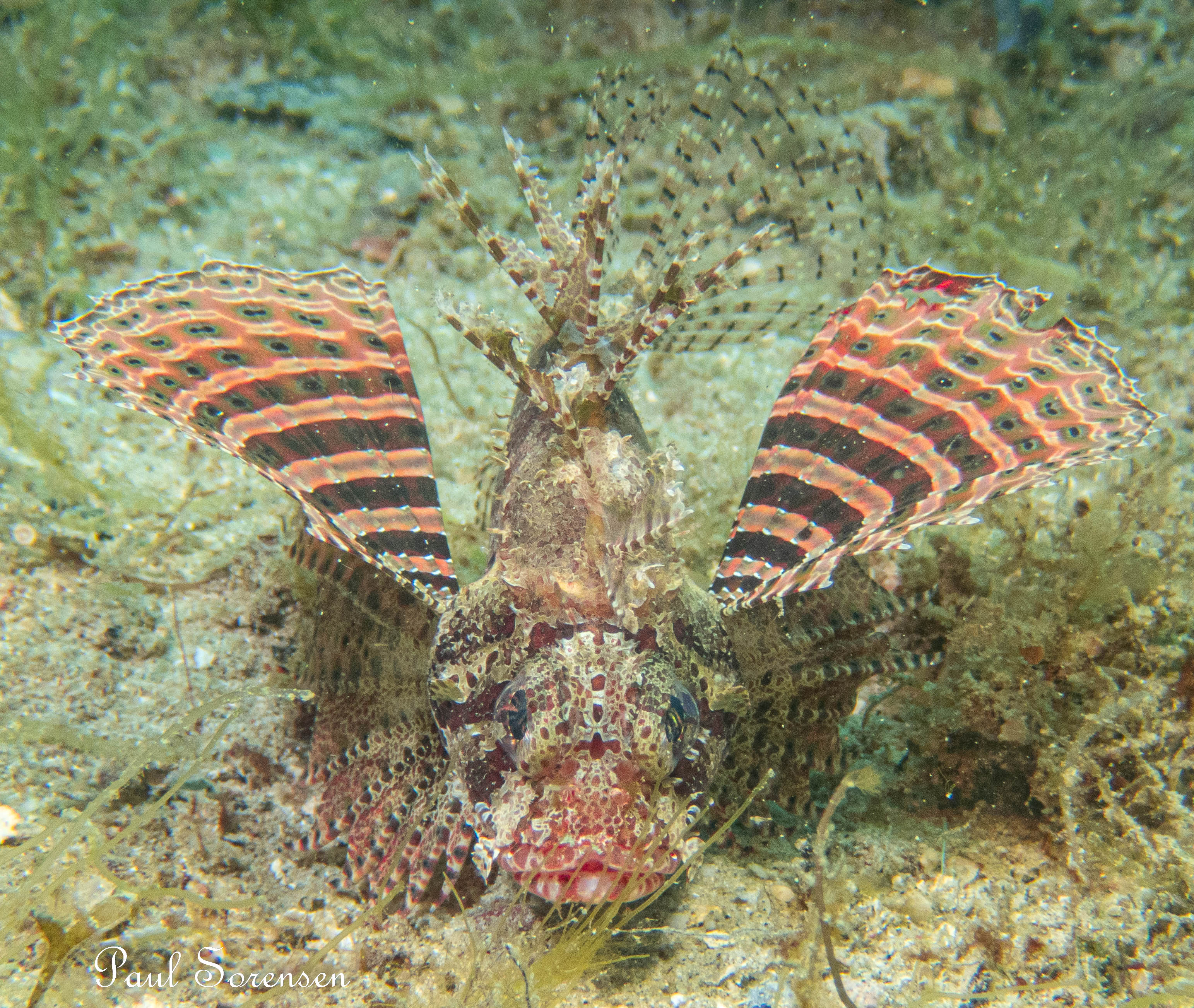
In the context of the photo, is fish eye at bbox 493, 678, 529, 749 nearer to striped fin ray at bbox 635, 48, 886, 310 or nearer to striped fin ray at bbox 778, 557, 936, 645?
striped fin ray at bbox 778, 557, 936, 645

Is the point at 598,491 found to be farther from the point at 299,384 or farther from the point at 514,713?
the point at 299,384

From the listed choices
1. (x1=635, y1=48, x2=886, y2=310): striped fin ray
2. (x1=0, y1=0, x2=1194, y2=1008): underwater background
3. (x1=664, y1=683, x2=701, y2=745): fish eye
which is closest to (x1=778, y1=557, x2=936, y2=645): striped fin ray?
(x1=0, y1=0, x2=1194, y2=1008): underwater background

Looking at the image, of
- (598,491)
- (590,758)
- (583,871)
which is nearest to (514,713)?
(590,758)

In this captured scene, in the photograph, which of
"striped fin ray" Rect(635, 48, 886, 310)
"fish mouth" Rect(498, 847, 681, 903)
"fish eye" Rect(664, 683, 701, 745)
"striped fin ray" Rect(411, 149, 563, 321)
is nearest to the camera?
"fish mouth" Rect(498, 847, 681, 903)

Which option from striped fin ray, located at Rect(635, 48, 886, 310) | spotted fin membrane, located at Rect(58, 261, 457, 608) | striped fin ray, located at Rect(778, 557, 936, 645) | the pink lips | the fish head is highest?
striped fin ray, located at Rect(635, 48, 886, 310)

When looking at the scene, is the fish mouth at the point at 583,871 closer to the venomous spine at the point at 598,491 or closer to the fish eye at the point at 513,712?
the venomous spine at the point at 598,491

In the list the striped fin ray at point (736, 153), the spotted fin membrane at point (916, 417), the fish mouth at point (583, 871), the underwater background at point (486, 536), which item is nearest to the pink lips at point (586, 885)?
the fish mouth at point (583, 871)

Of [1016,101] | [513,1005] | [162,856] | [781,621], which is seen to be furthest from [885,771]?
[1016,101]
